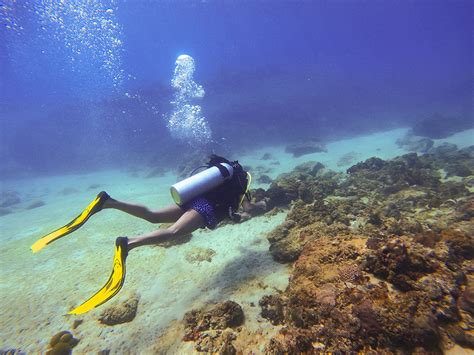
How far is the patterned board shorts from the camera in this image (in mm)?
4883

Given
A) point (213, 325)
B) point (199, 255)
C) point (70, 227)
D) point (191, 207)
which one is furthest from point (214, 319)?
point (70, 227)

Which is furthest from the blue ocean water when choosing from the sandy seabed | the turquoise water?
the sandy seabed

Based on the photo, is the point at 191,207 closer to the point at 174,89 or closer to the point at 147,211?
the point at 147,211

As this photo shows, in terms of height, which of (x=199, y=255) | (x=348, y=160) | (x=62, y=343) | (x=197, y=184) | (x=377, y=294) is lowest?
(x=62, y=343)

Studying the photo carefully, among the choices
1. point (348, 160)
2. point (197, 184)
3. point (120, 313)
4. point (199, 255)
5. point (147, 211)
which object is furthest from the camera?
point (348, 160)

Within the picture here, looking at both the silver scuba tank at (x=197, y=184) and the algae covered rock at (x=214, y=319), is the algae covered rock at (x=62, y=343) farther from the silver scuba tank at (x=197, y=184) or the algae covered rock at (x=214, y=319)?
the silver scuba tank at (x=197, y=184)

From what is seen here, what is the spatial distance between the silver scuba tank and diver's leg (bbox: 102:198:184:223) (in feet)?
1.82

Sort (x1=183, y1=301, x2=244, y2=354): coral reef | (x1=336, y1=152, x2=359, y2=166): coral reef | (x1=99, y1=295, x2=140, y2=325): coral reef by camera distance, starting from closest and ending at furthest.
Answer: (x1=183, y1=301, x2=244, y2=354): coral reef, (x1=99, y1=295, x2=140, y2=325): coral reef, (x1=336, y1=152, x2=359, y2=166): coral reef

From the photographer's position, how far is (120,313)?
4344mm

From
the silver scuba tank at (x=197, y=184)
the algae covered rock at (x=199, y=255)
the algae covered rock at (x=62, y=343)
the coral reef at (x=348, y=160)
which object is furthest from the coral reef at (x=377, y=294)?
the coral reef at (x=348, y=160)

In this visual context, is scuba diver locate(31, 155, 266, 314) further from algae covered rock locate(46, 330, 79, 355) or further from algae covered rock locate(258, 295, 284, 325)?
algae covered rock locate(258, 295, 284, 325)

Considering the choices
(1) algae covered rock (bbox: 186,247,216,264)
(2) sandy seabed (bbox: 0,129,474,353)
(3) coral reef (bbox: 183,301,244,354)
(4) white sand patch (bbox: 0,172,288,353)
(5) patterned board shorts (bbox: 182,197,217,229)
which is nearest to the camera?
(3) coral reef (bbox: 183,301,244,354)

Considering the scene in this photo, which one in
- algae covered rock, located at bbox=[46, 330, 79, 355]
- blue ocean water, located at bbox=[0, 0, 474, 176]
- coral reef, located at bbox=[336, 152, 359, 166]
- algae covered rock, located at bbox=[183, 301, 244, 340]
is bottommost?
algae covered rock, located at bbox=[46, 330, 79, 355]

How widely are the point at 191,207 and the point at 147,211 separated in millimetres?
1035
